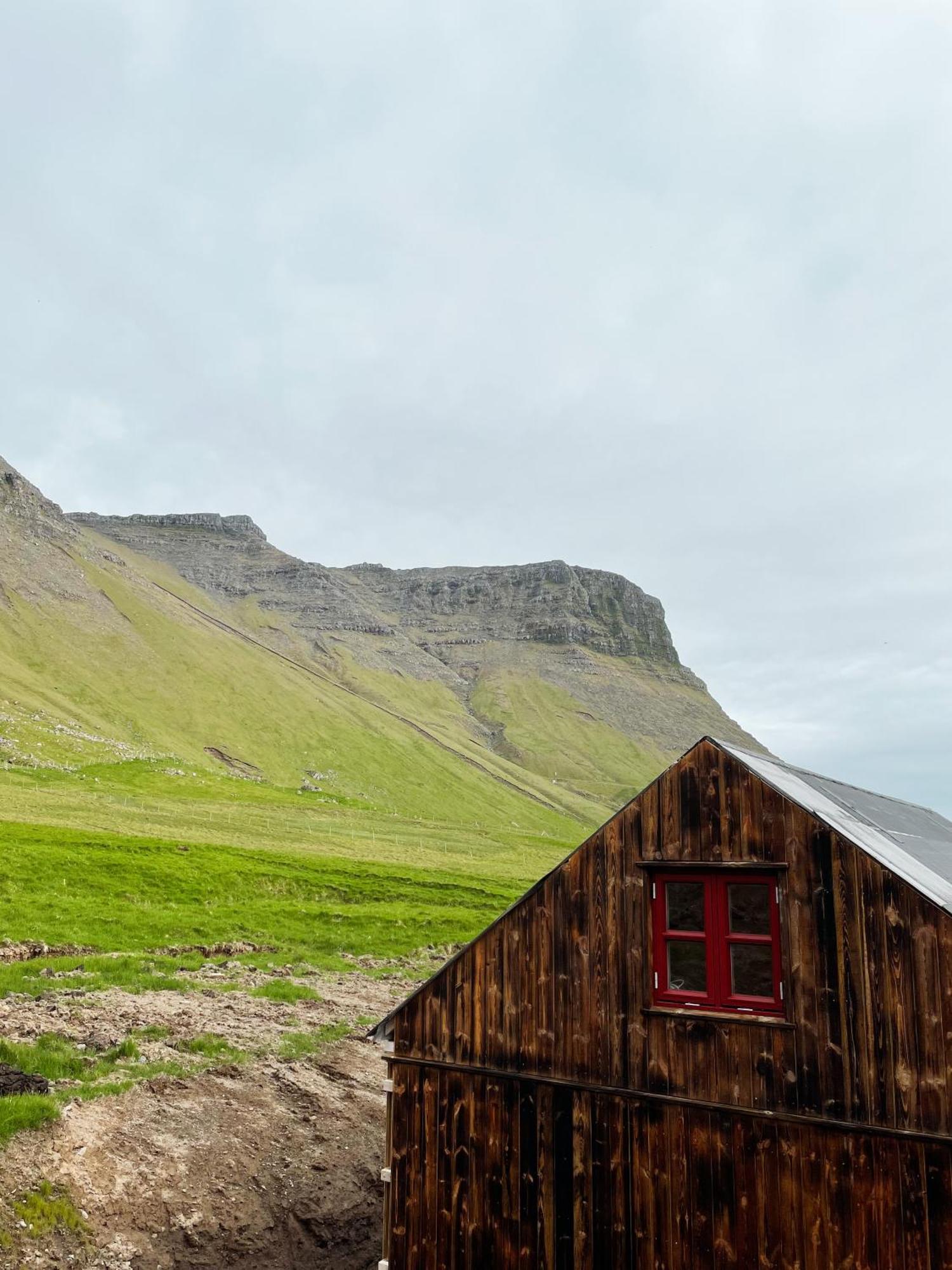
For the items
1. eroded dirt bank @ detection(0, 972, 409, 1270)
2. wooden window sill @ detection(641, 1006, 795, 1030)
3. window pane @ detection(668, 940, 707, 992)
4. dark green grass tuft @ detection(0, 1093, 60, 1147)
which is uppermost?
window pane @ detection(668, 940, 707, 992)

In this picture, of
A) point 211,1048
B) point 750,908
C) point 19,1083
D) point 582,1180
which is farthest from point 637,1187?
point 211,1048

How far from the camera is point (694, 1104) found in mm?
12523

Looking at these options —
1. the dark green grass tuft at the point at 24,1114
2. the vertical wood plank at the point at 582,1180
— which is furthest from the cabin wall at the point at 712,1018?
the dark green grass tuft at the point at 24,1114

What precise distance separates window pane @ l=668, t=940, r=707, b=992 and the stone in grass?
44.7ft

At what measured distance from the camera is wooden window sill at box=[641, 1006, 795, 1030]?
1209cm

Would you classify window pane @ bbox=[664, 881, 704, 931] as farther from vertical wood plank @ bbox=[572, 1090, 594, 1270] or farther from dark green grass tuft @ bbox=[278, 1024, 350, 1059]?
dark green grass tuft @ bbox=[278, 1024, 350, 1059]

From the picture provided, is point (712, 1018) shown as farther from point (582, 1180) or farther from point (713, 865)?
point (582, 1180)

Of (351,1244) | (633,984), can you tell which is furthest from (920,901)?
(351,1244)

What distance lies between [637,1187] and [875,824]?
24.6 feet

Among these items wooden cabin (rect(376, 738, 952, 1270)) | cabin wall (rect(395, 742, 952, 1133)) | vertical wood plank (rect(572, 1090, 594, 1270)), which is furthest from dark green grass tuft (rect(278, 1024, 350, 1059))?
vertical wood plank (rect(572, 1090, 594, 1270))

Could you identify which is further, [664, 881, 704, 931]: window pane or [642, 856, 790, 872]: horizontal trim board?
[664, 881, 704, 931]: window pane

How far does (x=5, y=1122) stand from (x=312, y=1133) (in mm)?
6824

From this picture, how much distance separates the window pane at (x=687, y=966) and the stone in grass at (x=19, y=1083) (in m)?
13.6

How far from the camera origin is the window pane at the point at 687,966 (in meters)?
12.9
